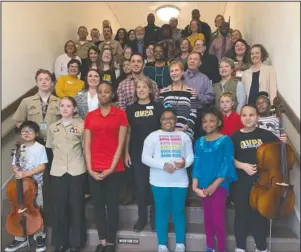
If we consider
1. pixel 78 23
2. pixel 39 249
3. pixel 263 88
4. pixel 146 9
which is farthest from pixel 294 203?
pixel 146 9

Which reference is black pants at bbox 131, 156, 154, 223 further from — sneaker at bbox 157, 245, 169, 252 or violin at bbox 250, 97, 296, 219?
violin at bbox 250, 97, 296, 219

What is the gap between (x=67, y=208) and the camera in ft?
8.32

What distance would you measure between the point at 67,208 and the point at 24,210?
28 cm

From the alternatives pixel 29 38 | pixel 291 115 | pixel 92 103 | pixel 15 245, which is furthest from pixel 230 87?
pixel 29 38

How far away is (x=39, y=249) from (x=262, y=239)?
4.91 ft

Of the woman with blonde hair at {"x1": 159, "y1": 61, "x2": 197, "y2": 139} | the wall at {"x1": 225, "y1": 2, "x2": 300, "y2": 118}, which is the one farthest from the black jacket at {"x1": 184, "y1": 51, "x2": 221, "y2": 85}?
the woman with blonde hair at {"x1": 159, "y1": 61, "x2": 197, "y2": 139}

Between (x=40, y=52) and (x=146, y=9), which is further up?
(x=146, y=9)

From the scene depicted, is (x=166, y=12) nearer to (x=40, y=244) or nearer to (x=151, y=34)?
(x=151, y=34)

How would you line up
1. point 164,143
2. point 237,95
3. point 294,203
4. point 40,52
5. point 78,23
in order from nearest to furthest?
point 294,203 → point 164,143 → point 237,95 → point 40,52 → point 78,23

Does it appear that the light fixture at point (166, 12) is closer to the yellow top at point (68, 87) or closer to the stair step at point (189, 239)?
the yellow top at point (68, 87)

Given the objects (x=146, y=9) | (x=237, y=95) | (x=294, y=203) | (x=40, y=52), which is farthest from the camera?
(x=146, y=9)

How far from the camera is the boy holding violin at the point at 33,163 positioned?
257cm

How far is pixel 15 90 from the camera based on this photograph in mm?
3516

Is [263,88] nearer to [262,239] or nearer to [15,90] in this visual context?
[262,239]
